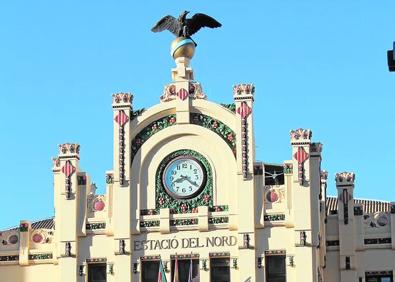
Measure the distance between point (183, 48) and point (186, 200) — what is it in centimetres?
724

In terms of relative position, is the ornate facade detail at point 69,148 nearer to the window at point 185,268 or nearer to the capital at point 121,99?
the capital at point 121,99

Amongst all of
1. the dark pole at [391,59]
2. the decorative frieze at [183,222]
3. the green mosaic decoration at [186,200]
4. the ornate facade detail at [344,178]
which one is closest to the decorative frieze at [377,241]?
the ornate facade detail at [344,178]

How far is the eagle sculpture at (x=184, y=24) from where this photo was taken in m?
44.0

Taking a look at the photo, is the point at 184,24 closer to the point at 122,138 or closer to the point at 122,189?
the point at 122,138

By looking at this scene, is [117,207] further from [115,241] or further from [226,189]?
[226,189]

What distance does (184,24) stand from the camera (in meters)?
44.0

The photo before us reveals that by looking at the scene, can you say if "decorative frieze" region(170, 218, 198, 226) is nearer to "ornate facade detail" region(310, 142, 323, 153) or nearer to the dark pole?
"ornate facade detail" region(310, 142, 323, 153)

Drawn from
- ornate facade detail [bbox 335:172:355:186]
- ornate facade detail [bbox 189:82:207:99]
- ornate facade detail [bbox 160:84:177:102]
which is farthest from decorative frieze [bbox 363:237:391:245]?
ornate facade detail [bbox 160:84:177:102]

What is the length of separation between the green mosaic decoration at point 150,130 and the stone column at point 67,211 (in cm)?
259

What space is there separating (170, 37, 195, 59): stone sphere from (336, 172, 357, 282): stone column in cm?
890

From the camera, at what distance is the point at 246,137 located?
134ft

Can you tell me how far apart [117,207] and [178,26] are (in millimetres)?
9116

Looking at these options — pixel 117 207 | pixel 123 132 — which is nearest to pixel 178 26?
pixel 123 132

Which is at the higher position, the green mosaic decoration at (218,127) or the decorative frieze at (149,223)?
the green mosaic decoration at (218,127)
